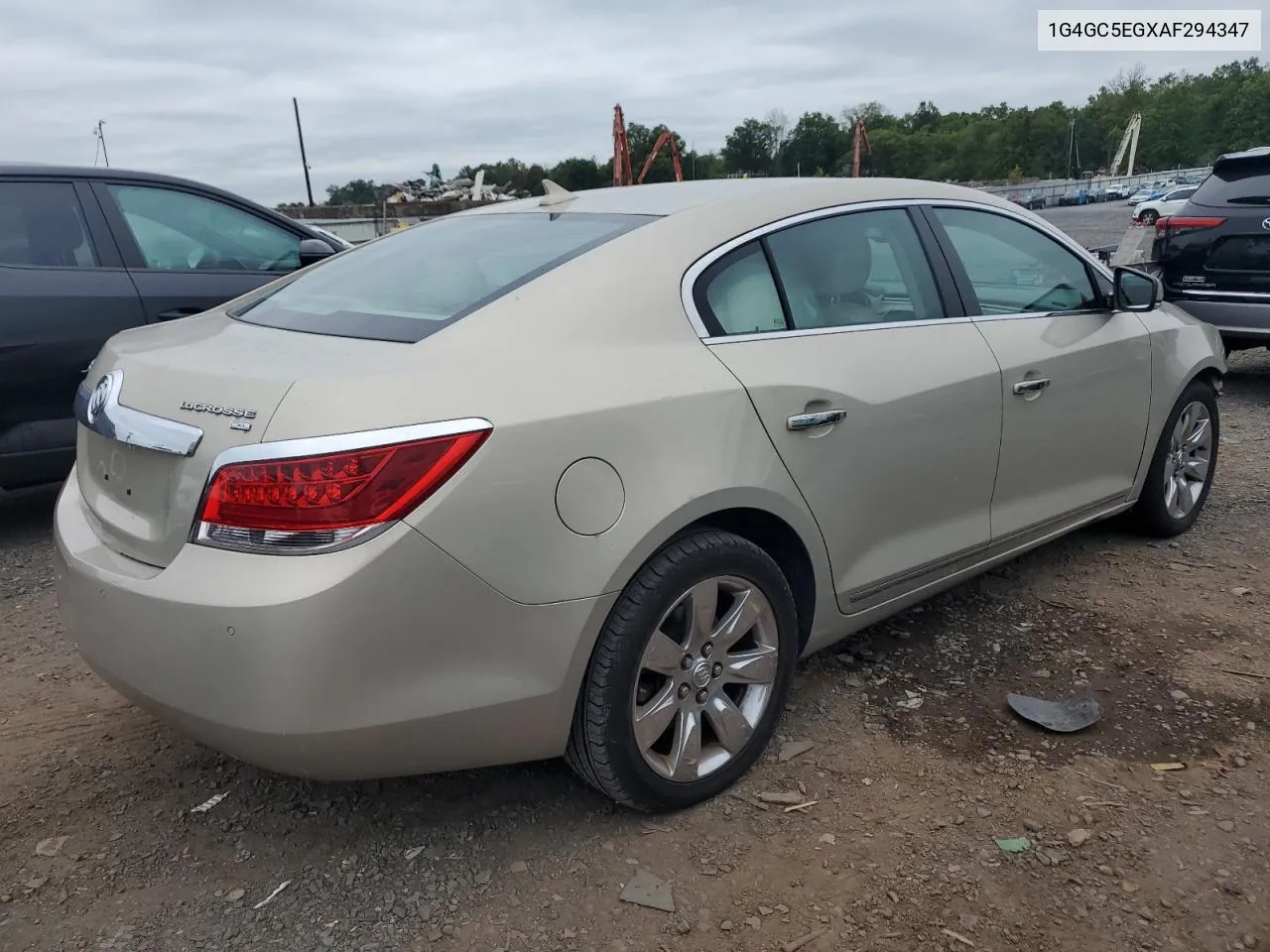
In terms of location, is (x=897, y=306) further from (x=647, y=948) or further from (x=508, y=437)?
(x=647, y=948)

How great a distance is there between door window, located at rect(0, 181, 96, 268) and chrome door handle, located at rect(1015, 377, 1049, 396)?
Result: 4.04m

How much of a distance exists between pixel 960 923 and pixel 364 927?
4.22 feet

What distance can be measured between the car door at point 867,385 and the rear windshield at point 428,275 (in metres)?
0.42

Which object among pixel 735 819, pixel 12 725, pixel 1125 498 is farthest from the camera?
pixel 1125 498

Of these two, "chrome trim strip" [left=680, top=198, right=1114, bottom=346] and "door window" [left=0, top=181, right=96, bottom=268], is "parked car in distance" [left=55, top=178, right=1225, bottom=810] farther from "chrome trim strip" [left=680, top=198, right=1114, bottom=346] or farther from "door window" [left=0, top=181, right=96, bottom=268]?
"door window" [left=0, top=181, right=96, bottom=268]

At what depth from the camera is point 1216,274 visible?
23.3 feet

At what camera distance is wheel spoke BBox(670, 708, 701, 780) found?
2.54 m

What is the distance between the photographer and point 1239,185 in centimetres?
712

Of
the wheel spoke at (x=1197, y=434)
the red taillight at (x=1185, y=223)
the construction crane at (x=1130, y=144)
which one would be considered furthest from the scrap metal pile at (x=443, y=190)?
the construction crane at (x=1130, y=144)

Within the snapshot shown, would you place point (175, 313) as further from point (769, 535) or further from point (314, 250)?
point (769, 535)

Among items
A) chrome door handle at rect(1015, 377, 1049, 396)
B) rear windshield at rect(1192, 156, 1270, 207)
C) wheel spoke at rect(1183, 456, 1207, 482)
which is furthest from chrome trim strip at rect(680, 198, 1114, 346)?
rear windshield at rect(1192, 156, 1270, 207)

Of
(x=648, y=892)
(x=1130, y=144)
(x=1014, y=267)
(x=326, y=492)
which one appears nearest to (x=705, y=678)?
(x=648, y=892)

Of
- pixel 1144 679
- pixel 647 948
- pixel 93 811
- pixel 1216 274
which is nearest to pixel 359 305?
pixel 93 811

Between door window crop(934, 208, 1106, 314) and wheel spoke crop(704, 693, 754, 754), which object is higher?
door window crop(934, 208, 1106, 314)
